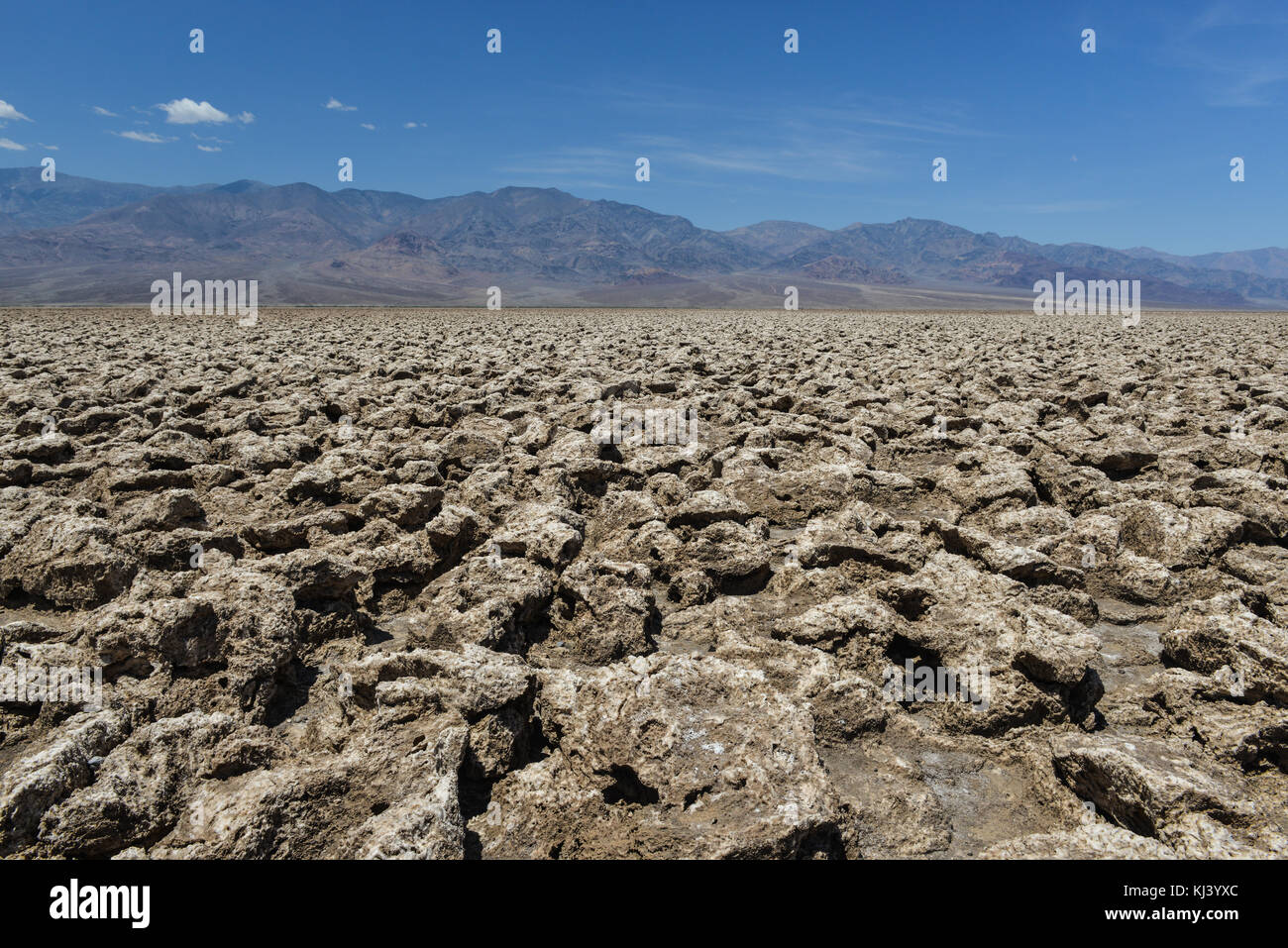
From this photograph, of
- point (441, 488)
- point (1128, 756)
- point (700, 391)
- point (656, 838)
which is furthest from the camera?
point (700, 391)

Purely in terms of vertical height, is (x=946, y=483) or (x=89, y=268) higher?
(x=89, y=268)

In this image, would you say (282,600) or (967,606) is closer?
(282,600)

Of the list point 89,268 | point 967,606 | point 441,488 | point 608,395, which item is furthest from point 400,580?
point 89,268

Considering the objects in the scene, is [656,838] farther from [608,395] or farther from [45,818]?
[608,395]
